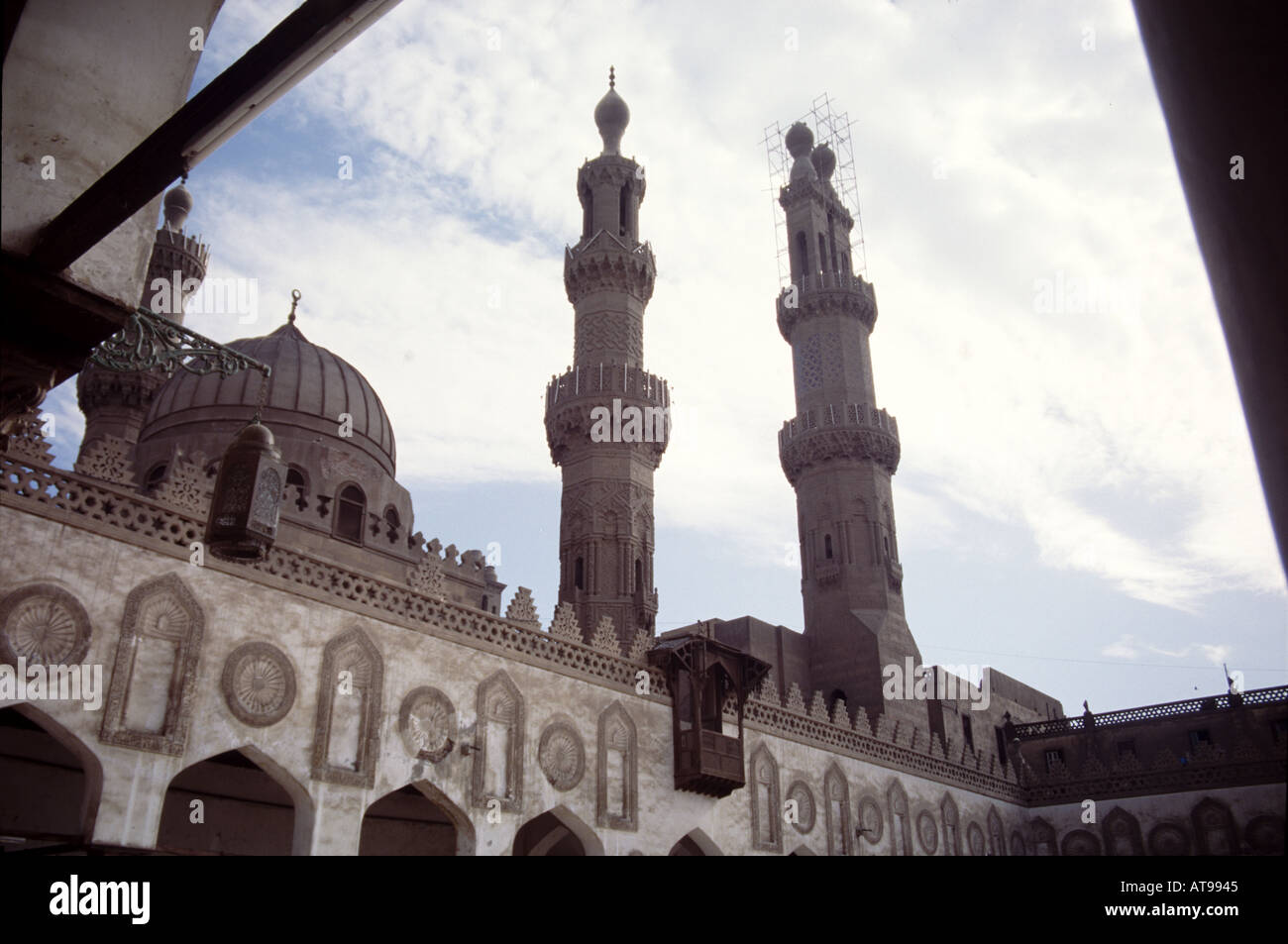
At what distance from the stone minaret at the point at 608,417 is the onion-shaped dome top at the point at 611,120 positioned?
0.28 meters

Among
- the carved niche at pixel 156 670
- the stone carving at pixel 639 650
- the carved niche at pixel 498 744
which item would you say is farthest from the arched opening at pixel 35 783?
the stone carving at pixel 639 650

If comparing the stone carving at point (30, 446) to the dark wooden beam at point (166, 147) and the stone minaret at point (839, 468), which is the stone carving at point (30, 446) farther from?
the stone minaret at point (839, 468)

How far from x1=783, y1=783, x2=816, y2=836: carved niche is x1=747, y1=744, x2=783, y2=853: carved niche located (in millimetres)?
519

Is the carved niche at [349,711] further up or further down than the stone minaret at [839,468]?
further down

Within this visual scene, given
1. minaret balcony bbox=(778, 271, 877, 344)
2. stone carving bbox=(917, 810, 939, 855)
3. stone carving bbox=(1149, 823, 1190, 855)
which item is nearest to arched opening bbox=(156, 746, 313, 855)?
stone carving bbox=(917, 810, 939, 855)

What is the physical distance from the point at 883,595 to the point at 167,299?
63.6 ft

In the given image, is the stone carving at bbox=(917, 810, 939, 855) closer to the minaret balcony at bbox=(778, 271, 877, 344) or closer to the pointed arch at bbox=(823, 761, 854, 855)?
the pointed arch at bbox=(823, 761, 854, 855)

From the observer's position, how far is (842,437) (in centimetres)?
2755

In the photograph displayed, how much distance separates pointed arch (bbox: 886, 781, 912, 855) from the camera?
811 inches

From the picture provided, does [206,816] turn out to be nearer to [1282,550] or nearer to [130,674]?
[130,674]

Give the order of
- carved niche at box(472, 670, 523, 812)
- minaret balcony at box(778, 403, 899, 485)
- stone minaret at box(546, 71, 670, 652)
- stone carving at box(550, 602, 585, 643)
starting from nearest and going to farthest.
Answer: carved niche at box(472, 670, 523, 812)
stone carving at box(550, 602, 585, 643)
stone minaret at box(546, 71, 670, 652)
minaret balcony at box(778, 403, 899, 485)

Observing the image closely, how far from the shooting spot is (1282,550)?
1.19 metres

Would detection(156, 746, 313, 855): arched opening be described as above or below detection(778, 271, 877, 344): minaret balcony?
below

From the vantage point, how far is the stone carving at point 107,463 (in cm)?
1037
